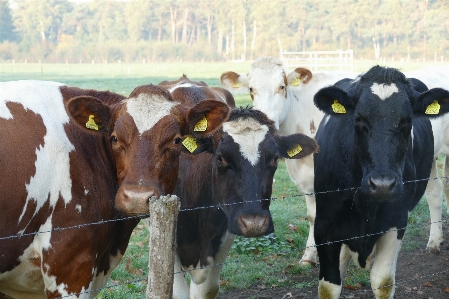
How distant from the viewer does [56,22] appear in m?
81.2

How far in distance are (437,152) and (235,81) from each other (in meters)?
3.29

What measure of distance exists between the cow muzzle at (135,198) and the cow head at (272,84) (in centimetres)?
462

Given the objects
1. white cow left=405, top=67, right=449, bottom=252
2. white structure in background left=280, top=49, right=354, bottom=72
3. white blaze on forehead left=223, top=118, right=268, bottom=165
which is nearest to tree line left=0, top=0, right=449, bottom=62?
white structure in background left=280, top=49, right=354, bottom=72

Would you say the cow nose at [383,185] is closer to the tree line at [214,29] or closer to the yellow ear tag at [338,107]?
the yellow ear tag at [338,107]

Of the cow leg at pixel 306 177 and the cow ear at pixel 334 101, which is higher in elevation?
the cow ear at pixel 334 101

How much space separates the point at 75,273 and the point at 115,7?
87.9 m

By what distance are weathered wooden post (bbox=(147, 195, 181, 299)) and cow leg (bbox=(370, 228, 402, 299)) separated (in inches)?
104

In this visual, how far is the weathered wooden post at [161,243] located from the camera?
3.19 m

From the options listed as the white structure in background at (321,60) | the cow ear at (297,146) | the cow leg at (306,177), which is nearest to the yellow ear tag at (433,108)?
the cow ear at (297,146)

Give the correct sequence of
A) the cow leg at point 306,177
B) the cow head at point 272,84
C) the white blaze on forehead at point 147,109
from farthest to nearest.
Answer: the cow head at point 272,84
the cow leg at point 306,177
the white blaze on forehead at point 147,109

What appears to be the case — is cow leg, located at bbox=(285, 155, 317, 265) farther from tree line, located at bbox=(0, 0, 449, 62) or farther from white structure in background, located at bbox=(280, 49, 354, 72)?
tree line, located at bbox=(0, 0, 449, 62)

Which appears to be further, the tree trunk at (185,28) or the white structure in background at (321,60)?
the tree trunk at (185,28)

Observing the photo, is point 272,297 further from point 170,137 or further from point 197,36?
point 197,36

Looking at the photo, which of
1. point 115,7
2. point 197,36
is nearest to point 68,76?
point 197,36
